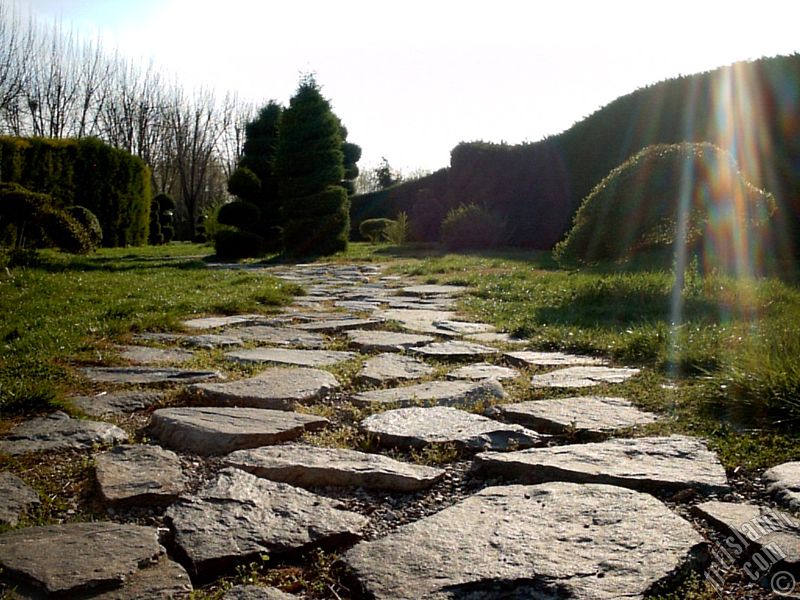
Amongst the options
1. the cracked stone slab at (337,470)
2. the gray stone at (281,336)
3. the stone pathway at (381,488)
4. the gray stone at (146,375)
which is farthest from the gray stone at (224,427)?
A: the gray stone at (281,336)

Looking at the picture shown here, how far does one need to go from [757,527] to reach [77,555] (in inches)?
51.7

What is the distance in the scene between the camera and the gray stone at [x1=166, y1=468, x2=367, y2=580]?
1.31m

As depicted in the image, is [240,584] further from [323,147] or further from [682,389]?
[323,147]

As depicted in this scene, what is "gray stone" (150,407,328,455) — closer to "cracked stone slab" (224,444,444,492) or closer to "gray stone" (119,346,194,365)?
"cracked stone slab" (224,444,444,492)

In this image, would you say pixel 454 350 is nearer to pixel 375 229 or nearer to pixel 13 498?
pixel 13 498

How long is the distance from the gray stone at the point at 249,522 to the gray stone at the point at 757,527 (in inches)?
29.5

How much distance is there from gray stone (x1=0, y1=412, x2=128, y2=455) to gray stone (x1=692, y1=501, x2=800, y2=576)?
5.29 feet

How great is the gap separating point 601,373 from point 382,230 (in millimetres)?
15847

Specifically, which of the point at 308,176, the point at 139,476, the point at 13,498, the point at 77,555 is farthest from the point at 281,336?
the point at 308,176

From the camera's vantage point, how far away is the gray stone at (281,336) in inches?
144

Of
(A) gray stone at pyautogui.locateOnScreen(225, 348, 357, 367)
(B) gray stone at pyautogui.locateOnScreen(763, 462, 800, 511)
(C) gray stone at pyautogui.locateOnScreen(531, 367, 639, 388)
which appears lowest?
(C) gray stone at pyautogui.locateOnScreen(531, 367, 639, 388)

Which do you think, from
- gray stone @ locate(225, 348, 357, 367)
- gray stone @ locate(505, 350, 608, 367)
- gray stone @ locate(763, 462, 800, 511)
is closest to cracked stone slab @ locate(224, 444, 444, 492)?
gray stone @ locate(763, 462, 800, 511)

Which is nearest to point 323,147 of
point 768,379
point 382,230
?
point 382,230

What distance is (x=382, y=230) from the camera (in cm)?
1856
